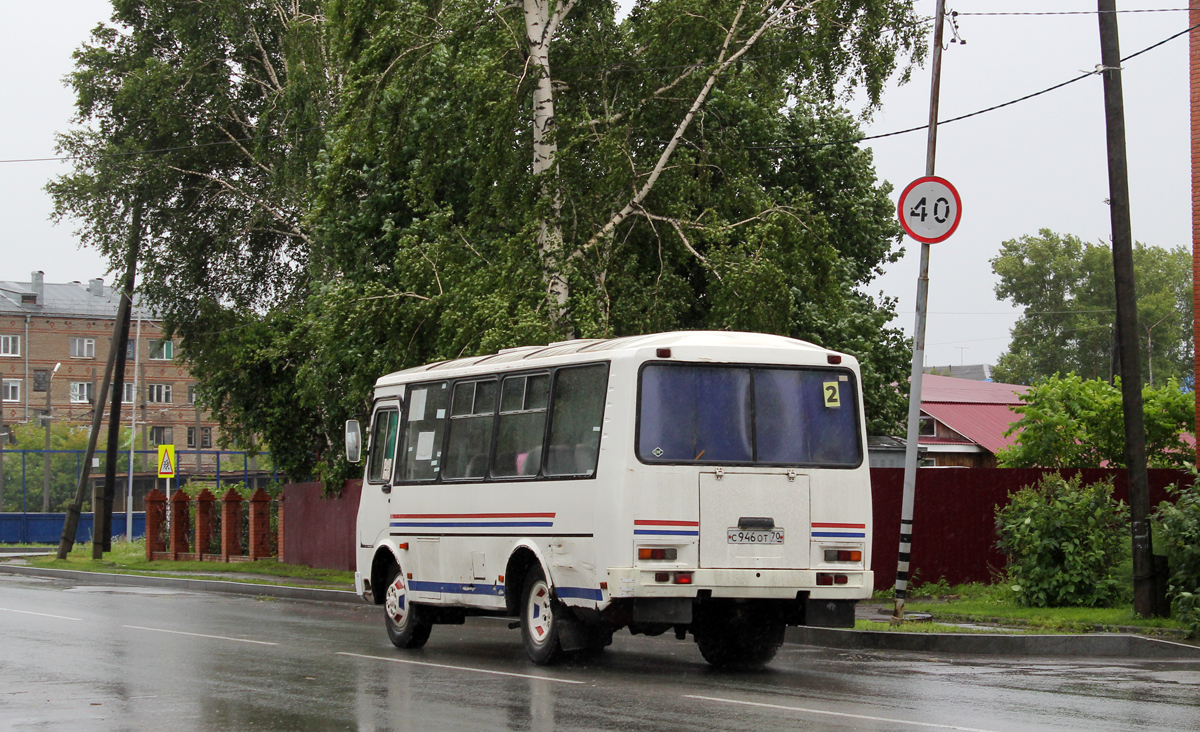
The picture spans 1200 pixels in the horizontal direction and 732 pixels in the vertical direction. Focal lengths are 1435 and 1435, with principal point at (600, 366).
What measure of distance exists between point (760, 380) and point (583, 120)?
10.7 m

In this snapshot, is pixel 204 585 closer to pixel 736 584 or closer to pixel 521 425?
pixel 521 425

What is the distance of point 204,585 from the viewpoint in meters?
28.4

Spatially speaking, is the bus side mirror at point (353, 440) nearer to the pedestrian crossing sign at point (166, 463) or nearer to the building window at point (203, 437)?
the pedestrian crossing sign at point (166, 463)

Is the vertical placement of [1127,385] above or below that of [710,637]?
above

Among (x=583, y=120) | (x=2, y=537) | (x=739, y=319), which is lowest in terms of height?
(x=2, y=537)

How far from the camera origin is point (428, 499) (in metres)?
14.6

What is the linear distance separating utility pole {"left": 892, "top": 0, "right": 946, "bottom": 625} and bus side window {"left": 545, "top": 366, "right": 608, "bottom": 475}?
4658mm

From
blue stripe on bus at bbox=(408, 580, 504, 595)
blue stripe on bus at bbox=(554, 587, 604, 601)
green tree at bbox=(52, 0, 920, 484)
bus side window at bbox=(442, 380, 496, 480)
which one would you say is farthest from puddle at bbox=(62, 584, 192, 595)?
blue stripe on bus at bbox=(554, 587, 604, 601)

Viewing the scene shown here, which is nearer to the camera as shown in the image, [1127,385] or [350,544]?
[1127,385]

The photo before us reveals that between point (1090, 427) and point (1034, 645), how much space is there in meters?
8.41

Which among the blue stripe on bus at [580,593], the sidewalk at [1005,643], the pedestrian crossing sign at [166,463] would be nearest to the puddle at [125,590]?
the pedestrian crossing sign at [166,463]

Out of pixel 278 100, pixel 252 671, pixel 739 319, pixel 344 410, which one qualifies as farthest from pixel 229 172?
pixel 252 671

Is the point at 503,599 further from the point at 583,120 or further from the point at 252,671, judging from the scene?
the point at 583,120

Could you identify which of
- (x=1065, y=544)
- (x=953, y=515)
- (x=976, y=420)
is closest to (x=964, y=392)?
(x=976, y=420)
